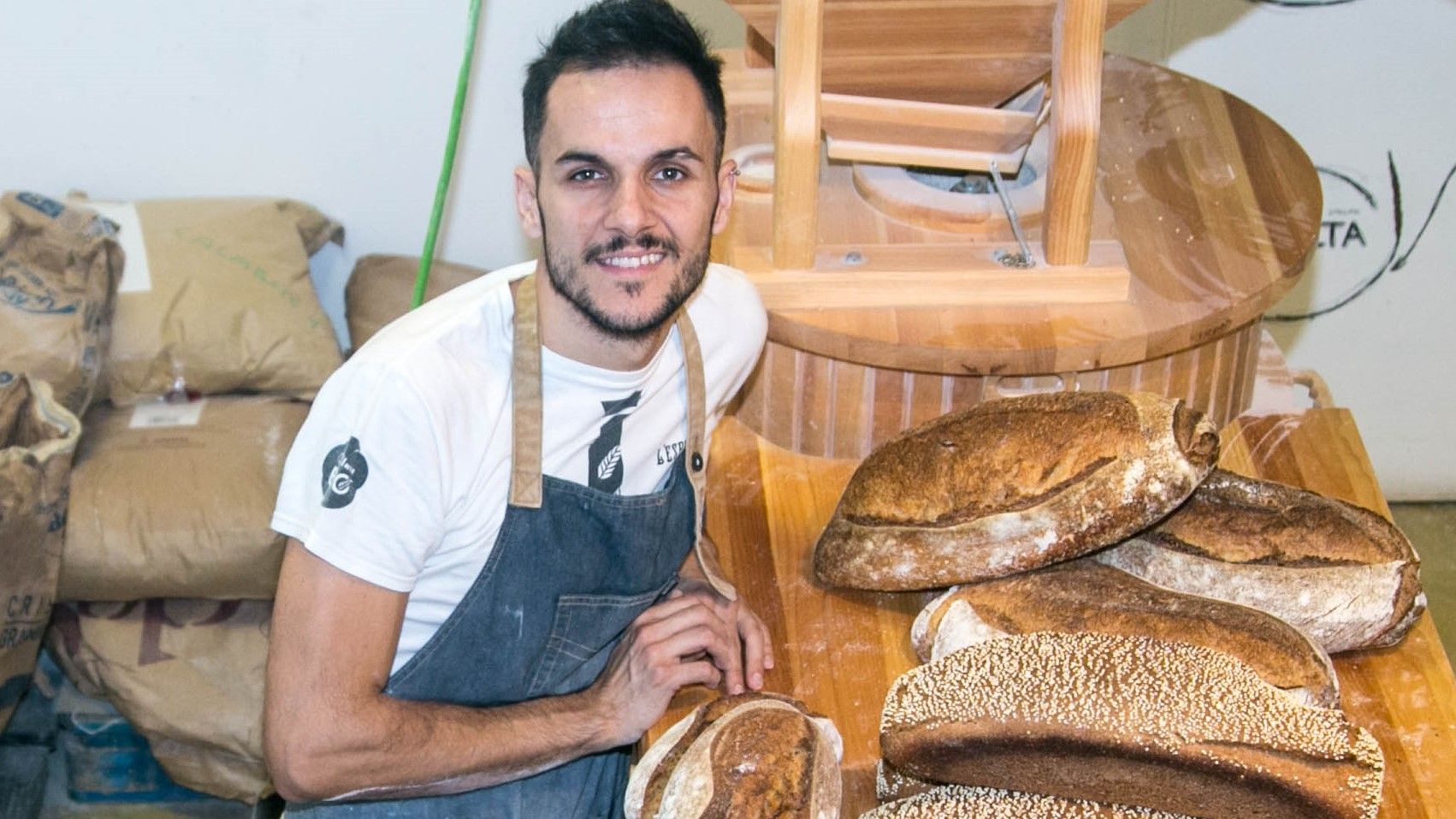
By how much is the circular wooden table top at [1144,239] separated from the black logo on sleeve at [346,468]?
656mm

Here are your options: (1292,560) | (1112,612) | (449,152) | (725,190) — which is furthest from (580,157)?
(449,152)

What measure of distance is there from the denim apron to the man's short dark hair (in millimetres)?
225

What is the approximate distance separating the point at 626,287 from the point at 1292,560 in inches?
30.4

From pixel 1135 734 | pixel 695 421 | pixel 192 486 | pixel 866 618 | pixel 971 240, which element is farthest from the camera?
pixel 192 486

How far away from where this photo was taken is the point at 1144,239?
2172 mm

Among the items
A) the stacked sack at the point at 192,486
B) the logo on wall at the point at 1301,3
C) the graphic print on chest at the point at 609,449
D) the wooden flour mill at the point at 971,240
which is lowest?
the stacked sack at the point at 192,486

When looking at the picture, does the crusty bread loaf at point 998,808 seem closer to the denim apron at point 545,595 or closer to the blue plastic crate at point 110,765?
the denim apron at point 545,595

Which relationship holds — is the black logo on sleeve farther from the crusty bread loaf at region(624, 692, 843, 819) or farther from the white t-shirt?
Answer: the crusty bread loaf at region(624, 692, 843, 819)

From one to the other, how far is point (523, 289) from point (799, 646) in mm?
517

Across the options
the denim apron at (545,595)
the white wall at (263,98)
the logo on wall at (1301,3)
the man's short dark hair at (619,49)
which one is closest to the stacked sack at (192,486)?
the white wall at (263,98)

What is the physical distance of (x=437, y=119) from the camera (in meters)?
3.17

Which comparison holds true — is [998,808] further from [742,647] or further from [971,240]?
[971,240]

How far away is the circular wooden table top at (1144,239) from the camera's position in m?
1.96

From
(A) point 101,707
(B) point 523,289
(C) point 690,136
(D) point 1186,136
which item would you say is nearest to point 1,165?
(A) point 101,707
